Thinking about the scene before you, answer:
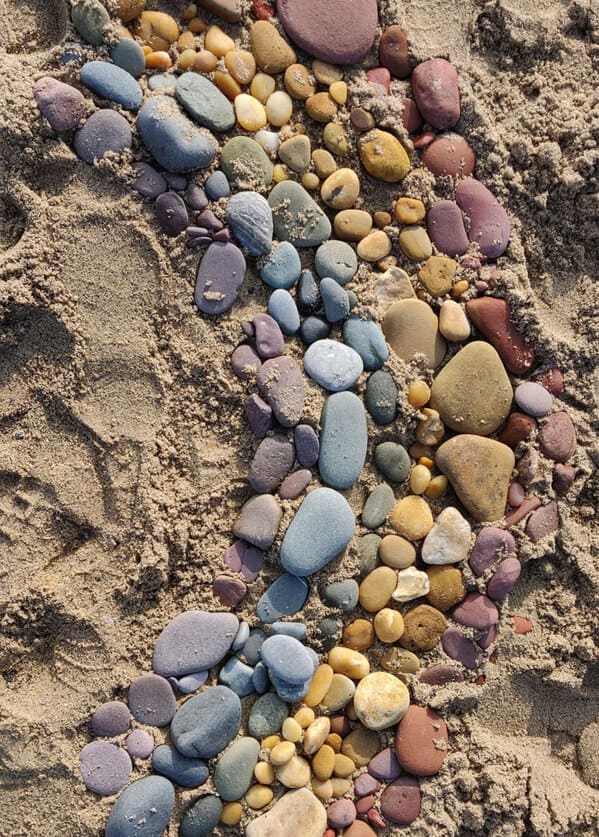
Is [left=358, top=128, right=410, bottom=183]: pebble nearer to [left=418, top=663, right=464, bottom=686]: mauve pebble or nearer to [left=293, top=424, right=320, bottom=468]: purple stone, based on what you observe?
[left=293, top=424, right=320, bottom=468]: purple stone

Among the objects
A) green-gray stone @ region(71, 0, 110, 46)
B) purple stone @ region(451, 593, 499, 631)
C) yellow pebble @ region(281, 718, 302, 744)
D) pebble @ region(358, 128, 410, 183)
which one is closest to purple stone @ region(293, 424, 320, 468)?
purple stone @ region(451, 593, 499, 631)

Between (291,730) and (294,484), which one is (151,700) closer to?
(291,730)

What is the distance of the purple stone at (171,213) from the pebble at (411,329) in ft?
2.68

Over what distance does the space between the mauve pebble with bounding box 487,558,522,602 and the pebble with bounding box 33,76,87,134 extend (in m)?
2.19

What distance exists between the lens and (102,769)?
2.45 m

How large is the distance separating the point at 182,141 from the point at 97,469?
116 cm

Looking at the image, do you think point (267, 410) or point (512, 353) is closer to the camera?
point (267, 410)

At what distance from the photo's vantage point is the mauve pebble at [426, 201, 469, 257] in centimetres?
277

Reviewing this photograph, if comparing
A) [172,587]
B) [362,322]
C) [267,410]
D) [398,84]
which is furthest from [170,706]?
[398,84]

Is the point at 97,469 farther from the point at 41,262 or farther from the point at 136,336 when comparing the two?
the point at 41,262

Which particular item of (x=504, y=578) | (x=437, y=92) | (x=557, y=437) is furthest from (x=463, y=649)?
(x=437, y=92)

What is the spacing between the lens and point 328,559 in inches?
101

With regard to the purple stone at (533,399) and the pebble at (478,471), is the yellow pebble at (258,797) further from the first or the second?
the purple stone at (533,399)

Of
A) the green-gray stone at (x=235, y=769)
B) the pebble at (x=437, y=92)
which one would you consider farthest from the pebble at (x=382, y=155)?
the green-gray stone at (x=235, y=769)
